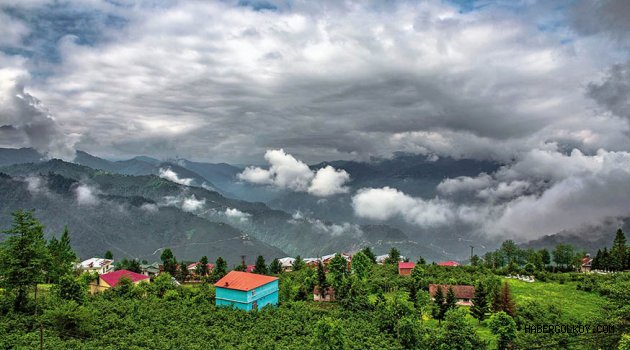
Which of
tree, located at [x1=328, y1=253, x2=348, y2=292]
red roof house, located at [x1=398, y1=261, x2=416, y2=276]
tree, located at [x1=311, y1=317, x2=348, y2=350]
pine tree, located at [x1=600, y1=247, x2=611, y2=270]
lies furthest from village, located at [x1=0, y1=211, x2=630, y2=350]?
pine tree, located at [x1=600, y1=247, x2=611, y2=270]

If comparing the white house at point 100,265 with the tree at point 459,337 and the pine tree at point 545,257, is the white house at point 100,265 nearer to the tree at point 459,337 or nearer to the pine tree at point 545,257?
the tree at point 459,337

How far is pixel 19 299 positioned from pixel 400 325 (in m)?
44.9

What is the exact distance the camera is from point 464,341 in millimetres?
40656

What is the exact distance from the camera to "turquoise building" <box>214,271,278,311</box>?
198ft

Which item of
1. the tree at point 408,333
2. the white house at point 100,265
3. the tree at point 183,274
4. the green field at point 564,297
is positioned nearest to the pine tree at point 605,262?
the green field at point 564,297

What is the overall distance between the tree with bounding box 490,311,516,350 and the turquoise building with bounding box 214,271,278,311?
3236 centimetres

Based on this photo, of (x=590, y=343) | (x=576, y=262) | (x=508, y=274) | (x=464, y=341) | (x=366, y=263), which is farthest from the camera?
(x=576, y=262)

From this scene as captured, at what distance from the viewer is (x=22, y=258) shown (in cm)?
4875

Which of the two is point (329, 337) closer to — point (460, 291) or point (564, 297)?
point (460, 291)

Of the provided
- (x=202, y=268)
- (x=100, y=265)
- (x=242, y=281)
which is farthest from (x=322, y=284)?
(x=100, y=265)

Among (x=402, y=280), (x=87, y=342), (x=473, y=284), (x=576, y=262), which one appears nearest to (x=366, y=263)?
(x=402, y=280)

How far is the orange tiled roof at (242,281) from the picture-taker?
2410 inches

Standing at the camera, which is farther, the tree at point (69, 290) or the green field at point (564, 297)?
the green field at point (564, 297)

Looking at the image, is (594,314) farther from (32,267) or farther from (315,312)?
(32,267)
